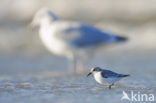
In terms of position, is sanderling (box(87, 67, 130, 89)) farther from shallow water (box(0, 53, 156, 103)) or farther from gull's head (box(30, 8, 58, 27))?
gull's head (box(30, 8, 58, 27))

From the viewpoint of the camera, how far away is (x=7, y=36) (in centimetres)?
1473

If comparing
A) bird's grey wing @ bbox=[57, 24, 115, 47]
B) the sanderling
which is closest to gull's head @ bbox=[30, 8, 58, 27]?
bird's grey wing @ bbox=[57, 24, 115, 47]

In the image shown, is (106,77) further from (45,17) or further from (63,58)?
(63,58)

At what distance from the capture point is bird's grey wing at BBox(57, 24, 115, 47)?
9617mm

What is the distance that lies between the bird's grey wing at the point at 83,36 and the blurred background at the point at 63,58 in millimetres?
455

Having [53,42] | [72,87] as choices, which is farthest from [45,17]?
[72,87]

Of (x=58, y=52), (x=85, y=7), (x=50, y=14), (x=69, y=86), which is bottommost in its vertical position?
(x=69, y=86)

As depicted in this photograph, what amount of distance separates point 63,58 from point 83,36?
1.86 meters

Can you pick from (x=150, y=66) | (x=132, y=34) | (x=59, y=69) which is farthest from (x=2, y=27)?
(x=150, y=66)

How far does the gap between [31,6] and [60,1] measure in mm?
1196

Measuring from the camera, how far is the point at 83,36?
975 centimetres

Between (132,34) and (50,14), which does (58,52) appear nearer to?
(50,14)

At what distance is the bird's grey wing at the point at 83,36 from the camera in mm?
9617

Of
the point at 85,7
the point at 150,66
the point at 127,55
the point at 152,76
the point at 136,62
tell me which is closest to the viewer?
the point at 152,76
